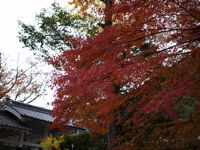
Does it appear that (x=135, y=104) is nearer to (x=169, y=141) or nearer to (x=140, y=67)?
(x=169, y=141)

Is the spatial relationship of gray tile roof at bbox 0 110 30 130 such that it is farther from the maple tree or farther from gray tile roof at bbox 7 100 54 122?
the maple tree

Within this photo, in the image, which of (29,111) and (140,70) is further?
(29,111)

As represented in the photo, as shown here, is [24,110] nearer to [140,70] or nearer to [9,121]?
[9,121]

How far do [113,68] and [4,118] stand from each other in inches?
397

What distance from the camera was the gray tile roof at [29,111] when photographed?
62.1ft

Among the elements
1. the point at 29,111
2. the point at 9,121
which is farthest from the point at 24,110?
the point at 9,121

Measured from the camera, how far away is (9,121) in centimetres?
1805

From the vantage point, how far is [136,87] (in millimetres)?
10633

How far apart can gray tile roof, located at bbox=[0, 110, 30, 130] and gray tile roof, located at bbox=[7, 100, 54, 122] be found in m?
0.48

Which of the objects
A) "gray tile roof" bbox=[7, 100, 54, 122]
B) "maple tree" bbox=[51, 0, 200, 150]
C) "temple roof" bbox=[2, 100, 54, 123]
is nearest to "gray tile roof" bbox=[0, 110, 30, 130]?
"temple roof" bbox=[2, 100, 54, 123]

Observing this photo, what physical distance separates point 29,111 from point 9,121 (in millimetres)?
2333

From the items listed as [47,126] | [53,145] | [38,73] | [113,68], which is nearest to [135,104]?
[113,68]

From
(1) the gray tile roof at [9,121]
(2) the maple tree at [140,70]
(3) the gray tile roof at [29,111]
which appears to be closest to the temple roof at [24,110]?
(3) the gray tile roof at [29,111]

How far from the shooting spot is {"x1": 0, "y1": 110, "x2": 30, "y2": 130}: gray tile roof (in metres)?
17.3
